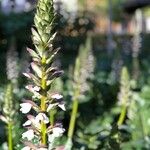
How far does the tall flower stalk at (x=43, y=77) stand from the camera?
2.26 metres

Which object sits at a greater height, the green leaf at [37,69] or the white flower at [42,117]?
the green leaf at [37,69]

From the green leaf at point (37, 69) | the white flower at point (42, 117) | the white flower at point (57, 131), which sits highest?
the green leaf at point (37, 69)

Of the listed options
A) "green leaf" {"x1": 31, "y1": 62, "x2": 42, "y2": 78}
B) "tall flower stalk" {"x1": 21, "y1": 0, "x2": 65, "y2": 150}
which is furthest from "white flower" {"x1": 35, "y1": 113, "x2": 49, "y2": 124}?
"green leaf" {"x1": 31, "y1": 62, "x2": 42, "y2": 78}

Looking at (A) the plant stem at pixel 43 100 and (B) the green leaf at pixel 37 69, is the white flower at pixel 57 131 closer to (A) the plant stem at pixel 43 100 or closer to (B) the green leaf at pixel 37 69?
(A) the plant stem at pixel 43 100

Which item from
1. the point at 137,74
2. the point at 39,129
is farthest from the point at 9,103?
the point at 137,74

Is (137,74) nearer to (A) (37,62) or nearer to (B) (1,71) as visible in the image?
(B) (1,71)

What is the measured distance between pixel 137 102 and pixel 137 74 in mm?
1937

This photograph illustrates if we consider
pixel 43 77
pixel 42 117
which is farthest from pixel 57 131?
pixel 43 77

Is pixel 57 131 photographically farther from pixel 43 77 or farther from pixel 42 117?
pixel 43 77

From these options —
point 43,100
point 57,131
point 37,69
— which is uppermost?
point 37,69

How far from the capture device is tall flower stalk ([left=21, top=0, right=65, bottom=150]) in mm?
2262

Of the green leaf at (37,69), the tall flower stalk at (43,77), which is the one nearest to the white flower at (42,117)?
the tall flower stalk at (43,77)

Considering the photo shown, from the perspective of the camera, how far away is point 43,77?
2.29m

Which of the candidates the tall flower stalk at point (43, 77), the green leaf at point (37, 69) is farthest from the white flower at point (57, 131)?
the green leaf at point (37, 69)
